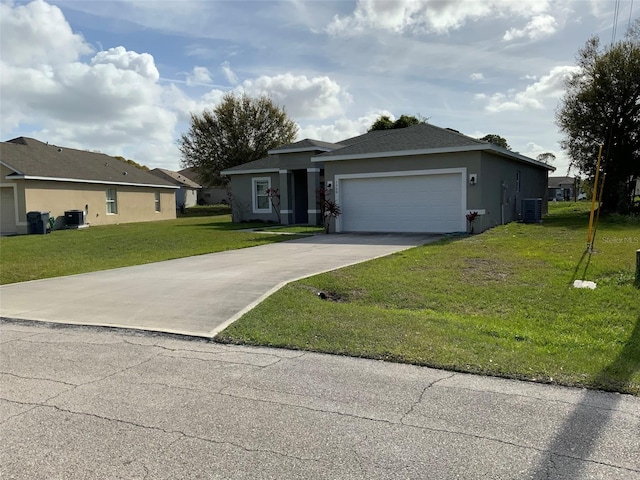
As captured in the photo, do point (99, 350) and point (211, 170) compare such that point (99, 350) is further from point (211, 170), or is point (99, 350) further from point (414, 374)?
point (211, 170)

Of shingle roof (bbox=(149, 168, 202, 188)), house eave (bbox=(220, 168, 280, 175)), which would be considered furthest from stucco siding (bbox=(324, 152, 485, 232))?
shingle roof (bbox=(149, 168, 202, 188))

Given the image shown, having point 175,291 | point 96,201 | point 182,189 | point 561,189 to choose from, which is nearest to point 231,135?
point 182,189

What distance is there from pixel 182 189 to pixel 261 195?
105 ft

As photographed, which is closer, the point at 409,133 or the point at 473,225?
the point at 473,225

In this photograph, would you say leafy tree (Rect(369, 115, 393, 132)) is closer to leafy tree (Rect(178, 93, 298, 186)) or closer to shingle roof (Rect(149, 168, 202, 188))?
leafy tree (Rect(178, 93, 298, 186))

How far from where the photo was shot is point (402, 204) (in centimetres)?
1862

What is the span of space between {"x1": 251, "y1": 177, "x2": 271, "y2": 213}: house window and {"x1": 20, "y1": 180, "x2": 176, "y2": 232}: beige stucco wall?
959 centimetres

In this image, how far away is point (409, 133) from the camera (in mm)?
19922

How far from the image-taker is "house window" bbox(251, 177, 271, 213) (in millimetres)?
A: 26875

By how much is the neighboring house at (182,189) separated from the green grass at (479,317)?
153ft

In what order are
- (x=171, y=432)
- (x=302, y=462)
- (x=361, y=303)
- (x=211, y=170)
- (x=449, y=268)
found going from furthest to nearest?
(x=211, y=170)
(x=449, y=268)
(x=361, y=303)
(x=171, y=432)
(x=302, y=462)

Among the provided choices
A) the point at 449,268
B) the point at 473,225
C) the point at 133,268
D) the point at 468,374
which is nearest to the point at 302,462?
the point at 468,374

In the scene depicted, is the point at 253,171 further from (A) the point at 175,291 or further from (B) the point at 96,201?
(A) the point at 175,291

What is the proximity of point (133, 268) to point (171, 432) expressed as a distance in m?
8.94
